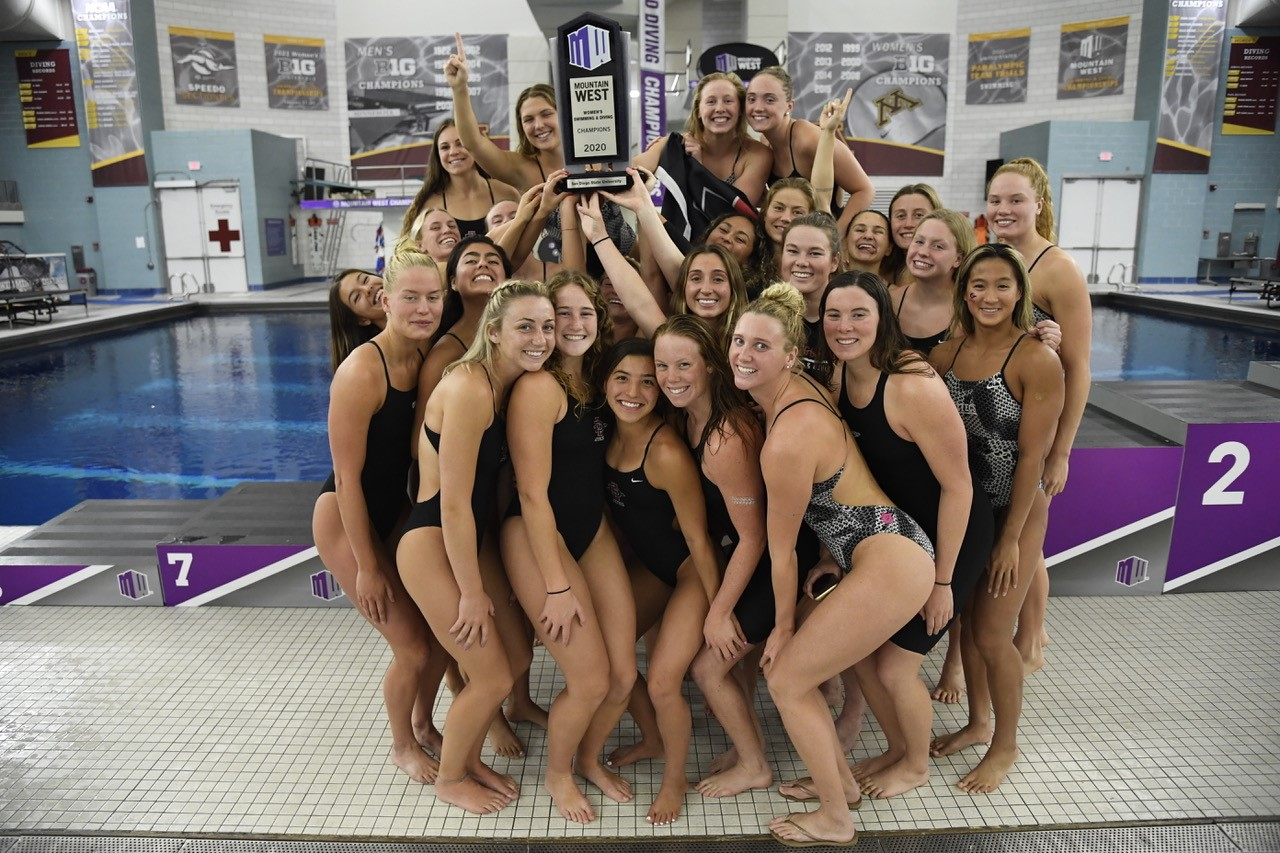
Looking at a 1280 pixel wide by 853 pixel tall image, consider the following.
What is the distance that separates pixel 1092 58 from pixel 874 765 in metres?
17.7

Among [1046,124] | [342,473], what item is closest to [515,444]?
[342,473]

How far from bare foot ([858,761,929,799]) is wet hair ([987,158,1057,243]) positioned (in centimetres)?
170

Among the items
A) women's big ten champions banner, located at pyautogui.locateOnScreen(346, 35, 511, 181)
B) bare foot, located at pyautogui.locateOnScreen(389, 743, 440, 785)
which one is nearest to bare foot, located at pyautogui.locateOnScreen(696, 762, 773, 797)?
bare foot, located at pyautogui.locateOnScreen(389, 743, 440, 785)

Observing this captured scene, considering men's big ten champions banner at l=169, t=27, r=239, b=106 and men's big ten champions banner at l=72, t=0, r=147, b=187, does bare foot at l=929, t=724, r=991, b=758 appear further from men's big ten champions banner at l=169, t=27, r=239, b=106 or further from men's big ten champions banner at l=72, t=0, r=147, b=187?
men's big ten champions banner at l=169, t=27, r=239, b=106

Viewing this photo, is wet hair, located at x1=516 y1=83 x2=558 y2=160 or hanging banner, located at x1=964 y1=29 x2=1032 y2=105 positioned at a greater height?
hanging banner, located at x1=964 y1=29 x2=1032 y2=105

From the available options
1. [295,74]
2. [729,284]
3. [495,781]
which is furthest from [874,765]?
[295,74]

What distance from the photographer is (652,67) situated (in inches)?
325

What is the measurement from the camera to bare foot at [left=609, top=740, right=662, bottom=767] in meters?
2.56

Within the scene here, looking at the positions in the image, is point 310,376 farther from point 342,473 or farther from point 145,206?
point 145,206

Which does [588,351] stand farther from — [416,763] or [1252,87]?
[1252,87]

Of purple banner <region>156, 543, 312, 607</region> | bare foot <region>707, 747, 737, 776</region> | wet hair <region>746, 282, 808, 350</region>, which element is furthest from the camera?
purple banner <region>156, 543, 312, 607</region>

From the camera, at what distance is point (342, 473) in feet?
7.38

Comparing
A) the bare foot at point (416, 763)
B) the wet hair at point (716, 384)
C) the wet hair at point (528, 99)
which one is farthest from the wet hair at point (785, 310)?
the bare foot at point (416, 763)

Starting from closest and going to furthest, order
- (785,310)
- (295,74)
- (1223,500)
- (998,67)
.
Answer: (785,310), (1223,500), (998,67), (295,74)
